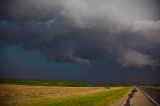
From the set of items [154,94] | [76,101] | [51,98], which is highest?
[154,94]

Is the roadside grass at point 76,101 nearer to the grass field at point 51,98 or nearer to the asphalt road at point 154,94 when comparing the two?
the grass field at point 51,98

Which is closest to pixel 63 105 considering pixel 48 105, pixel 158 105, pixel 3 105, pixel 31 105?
pixel 48 105

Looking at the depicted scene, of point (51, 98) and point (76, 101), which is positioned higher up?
point (51, 98)

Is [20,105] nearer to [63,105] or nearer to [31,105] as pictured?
[31,105]

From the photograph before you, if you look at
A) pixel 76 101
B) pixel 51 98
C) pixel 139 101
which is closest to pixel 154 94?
pixel 139 101

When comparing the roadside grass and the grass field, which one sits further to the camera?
the grass field

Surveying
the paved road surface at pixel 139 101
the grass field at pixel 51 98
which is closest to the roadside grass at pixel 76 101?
the grass field at pixel 51 98

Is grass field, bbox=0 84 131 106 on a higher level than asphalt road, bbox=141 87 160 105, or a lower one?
lower

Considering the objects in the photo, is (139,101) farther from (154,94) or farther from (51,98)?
(154,94)

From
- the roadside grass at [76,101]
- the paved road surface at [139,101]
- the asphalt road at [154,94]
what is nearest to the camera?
the paved road surface at [139,101]

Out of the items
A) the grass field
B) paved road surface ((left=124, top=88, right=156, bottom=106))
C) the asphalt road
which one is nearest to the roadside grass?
the grass field

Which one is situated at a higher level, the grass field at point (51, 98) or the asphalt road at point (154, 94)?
the asphalt road at point (154, 94)

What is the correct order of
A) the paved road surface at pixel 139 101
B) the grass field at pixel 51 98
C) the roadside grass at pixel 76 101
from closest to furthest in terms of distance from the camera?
1. the paved road surface at pixel 139 101
2. the roadside grass at pixel 76 101
3. the grass field at pixel 51 98

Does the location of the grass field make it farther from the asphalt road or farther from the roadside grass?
the asphalt road
